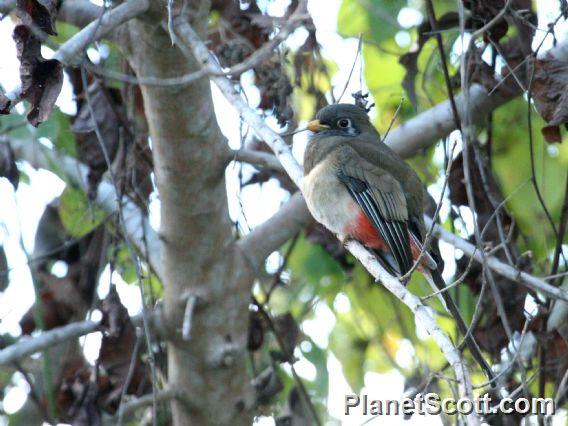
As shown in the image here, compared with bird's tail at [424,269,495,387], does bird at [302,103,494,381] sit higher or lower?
higher

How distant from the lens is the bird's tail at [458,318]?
383 cm

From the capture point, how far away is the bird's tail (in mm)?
3830

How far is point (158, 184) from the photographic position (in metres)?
4.82

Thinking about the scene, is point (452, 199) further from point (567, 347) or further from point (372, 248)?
point (567, 347)

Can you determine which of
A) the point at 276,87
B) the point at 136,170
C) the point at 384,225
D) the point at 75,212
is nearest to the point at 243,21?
the point at 276,87

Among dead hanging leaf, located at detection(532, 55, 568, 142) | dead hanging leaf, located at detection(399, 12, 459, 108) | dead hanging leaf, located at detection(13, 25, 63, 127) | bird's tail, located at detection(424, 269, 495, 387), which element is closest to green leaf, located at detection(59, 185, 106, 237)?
dead hanging leaf, located at detection(399, 12, 459, 108)

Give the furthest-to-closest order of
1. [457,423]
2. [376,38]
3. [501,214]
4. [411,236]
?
[376,38]
[501,214]
[411,236]
[457,423]

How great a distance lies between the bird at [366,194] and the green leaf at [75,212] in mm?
1249

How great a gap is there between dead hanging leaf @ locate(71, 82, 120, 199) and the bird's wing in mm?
1197

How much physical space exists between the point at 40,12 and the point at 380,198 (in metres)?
2.02

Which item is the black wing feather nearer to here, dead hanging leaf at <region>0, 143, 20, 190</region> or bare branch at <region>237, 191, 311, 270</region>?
bare branch at <region>237, 191, 311, 270</region>

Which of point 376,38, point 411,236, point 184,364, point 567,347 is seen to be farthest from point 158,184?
point 567,347

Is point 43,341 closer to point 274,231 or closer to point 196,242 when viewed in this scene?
point 196,242

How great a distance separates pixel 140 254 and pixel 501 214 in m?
1.92
